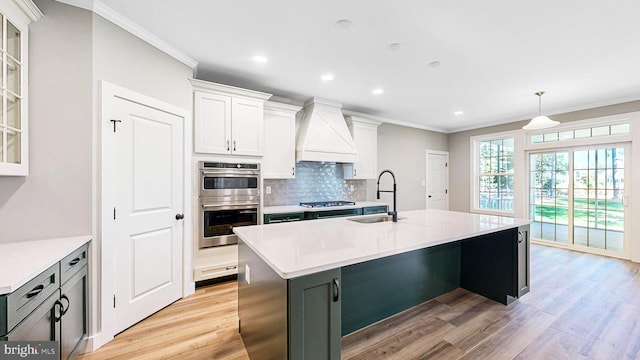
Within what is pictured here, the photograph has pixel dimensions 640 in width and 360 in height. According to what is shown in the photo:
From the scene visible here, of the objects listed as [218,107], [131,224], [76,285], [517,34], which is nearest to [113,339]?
[76,285]

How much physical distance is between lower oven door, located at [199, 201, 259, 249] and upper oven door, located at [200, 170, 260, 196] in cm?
15

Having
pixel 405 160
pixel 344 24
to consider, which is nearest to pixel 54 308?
pixel 344 24

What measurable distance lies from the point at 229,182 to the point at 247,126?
752 mm

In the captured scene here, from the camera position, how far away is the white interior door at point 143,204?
208 centimetres

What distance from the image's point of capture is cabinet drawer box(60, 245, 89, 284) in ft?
5.08

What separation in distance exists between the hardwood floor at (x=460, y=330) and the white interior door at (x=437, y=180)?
3.38 m

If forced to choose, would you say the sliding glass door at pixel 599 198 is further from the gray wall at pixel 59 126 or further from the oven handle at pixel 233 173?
the gray wall at pixel 59 126

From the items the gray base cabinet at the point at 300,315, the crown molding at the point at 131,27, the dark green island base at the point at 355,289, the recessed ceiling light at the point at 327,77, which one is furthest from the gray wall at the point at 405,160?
the gray base cabinet at the point at 300,315

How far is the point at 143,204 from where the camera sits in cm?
231

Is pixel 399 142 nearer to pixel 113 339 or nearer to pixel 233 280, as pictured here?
pixel 233 280

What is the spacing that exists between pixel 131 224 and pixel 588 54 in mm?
4721

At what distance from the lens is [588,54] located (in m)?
2.67

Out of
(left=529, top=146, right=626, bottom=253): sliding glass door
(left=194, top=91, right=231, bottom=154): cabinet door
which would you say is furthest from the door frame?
(left=529, top=146, right=626, bottom=253): sliding glass door

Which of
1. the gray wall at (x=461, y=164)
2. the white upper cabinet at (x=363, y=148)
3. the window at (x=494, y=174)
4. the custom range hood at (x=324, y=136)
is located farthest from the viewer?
the gray wall at (x=461, y=164)
